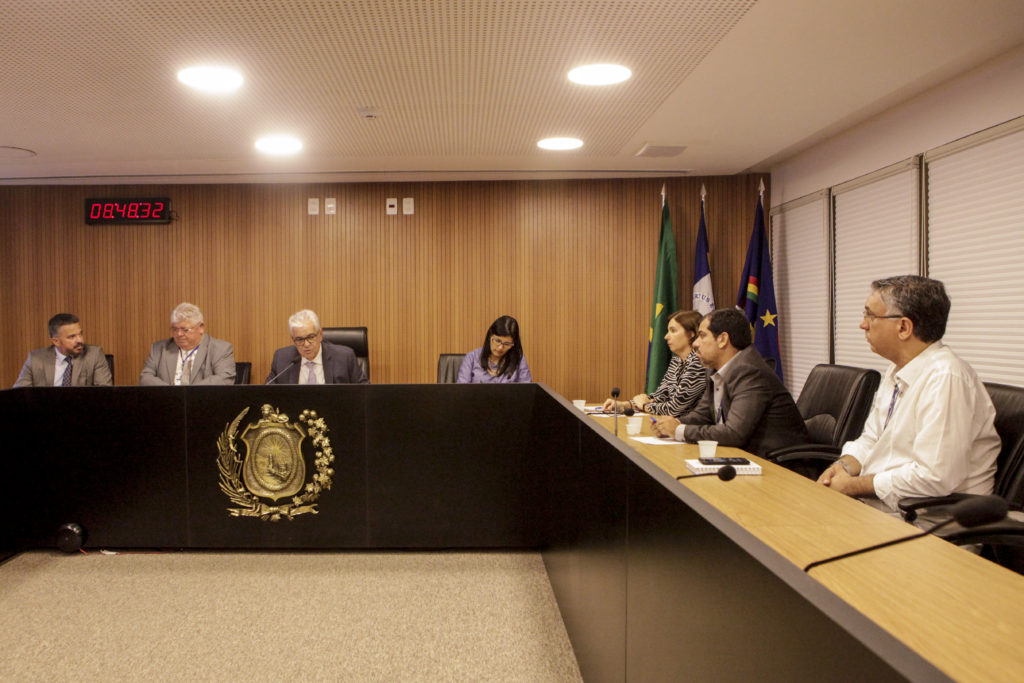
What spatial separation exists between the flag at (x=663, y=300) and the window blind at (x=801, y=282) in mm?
833

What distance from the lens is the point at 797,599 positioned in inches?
29.2

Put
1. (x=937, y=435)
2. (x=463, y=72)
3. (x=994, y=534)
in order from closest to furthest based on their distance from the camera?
(x=994, y=534) < (x=937, y=435) < (x=463, y=72)

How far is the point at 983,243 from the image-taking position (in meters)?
3.34

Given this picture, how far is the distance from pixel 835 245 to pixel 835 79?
5.16ft

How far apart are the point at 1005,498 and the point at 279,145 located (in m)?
4.26

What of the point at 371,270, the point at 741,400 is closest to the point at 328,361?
the point at 371,270

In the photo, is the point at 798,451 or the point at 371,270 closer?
the point at 798,451

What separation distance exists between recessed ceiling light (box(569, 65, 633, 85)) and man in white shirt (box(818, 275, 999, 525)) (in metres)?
1.55

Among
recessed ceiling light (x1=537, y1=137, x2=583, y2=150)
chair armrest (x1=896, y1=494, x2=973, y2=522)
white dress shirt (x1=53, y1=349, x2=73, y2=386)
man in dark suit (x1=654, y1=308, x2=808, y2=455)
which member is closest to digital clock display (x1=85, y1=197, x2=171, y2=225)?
white dress shirt (x1=53, y1=349, x2=73, y2=386)

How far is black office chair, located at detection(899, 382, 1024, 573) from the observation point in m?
1.66

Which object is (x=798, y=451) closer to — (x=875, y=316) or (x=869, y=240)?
(x=875, y=316)

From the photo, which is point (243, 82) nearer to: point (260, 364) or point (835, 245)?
point (260, 364)

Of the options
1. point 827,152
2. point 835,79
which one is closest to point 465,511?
point 835,79

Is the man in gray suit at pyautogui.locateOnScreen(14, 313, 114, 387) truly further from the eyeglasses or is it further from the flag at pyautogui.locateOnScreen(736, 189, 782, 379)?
the flag at pyautogui.locateOnScreen(736, 189, 782, 379)
